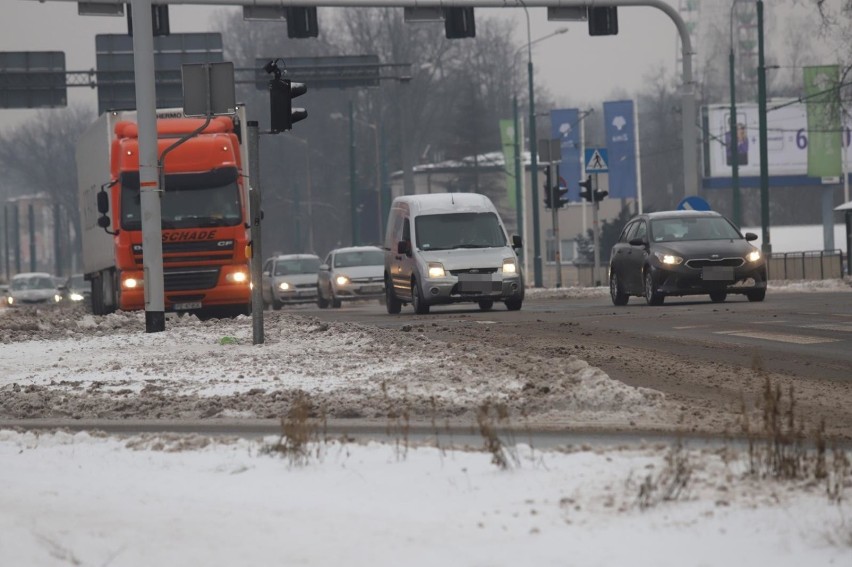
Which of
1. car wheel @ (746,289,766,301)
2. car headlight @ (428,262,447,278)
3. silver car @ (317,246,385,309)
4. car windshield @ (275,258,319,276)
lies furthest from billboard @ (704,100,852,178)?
car headlight @ (428,262,447,278)

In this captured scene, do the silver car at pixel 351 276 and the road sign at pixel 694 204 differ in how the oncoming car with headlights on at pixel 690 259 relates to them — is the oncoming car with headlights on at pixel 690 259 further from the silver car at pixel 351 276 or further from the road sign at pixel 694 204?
the silver car at pixel 351 276

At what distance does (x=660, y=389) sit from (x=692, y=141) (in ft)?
77.9

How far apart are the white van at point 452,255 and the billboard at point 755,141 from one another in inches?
1845

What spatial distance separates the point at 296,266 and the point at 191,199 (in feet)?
66.5

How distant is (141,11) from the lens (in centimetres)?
2095

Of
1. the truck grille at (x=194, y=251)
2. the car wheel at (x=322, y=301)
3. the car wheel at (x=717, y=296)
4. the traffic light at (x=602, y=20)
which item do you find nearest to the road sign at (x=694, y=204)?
the traffic light at (x=602, y=20)

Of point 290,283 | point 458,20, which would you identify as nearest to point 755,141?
point 290,283

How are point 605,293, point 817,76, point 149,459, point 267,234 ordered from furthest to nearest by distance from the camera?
point 267,234, point 817,76, point 605,293, point 149,459

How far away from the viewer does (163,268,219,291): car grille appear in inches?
1066

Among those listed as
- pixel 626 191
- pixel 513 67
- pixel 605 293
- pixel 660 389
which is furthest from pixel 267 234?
pixel 660 389

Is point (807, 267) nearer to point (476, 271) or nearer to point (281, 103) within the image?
point (476, 271)

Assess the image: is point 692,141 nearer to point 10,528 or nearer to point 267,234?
point 10,528

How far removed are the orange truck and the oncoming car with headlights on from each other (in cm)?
636

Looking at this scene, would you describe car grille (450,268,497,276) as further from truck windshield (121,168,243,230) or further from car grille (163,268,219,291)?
car grille (163,268,219,291)
